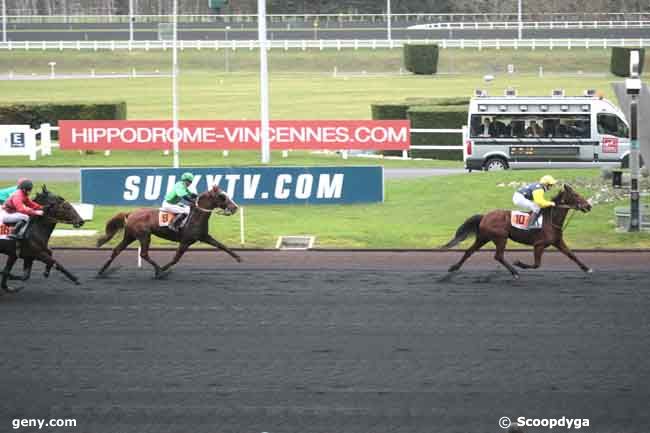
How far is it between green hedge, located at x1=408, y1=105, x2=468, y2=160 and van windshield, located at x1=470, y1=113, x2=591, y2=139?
572cm

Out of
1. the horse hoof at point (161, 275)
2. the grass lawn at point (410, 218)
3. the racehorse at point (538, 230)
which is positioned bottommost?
the horse hoof at point (161, 275)

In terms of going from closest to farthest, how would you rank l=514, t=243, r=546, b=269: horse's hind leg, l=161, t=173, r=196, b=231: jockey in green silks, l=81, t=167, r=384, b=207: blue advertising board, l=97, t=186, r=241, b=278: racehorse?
l=514, t=243, r=546, b=269: horse's hind leg
l=97, t=186, r=241, b=278: racehorse
l=161, t=173, r=196, b=231: jockey in green silks
l=81, t=167, r=384, b=207: blue advertising board

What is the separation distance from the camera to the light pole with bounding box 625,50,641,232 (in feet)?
72.2

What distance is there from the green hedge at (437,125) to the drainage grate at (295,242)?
Answer: 15.8 m

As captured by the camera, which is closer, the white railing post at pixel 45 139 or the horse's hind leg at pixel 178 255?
the horse's hind leg at pixel 178 255

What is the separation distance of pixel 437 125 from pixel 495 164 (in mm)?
6500

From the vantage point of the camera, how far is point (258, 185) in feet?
85.6

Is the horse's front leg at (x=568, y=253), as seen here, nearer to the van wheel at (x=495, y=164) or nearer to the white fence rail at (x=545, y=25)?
the van wheel at (x=495, y=164)

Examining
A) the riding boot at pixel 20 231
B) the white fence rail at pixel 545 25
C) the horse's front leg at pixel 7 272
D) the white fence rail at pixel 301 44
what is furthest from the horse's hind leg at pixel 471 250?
the white fence rail at pixel 545 25

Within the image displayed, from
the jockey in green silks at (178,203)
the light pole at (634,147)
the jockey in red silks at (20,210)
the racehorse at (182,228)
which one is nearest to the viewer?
the jockey in red silks at (20,210)

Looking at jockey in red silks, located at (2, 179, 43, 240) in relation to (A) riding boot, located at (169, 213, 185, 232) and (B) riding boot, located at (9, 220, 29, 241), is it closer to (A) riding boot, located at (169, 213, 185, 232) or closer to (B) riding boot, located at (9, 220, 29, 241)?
(B) riding boot, located at (9, 220, 29, 241)

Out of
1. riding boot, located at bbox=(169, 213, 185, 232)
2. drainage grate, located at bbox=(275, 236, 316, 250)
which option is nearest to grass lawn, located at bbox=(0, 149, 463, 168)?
drainage grate, located at bbox=(275, 236, 316, 250)

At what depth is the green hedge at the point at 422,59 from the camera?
69938mm

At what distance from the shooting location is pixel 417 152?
3788cm
